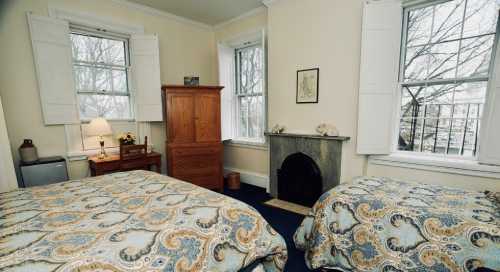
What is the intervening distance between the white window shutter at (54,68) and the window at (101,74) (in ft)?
0.55

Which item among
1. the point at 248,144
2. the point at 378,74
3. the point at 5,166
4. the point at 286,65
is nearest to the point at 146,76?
the point at 5,166

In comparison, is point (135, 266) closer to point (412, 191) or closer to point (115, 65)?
point (412, 191)

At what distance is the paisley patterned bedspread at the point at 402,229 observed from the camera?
130cm

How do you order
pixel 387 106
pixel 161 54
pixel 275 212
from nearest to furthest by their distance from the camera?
pixel 387 106
pixel 275 212
pixel 161 54

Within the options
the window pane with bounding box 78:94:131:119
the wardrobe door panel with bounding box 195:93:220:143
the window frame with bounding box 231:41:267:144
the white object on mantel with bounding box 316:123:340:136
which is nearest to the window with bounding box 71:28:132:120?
the window pane with bounding box 78:94:131:119

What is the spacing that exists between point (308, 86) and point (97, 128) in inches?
117

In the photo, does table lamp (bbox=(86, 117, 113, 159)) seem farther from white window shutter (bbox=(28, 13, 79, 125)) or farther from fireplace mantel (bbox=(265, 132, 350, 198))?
fireplace mantel (bbox=(265, 132, 350, 198))

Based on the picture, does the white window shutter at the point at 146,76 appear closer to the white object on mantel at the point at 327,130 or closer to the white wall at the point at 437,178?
the white object on mantel at the point at 327,130

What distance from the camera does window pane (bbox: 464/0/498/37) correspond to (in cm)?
210

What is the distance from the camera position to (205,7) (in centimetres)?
361

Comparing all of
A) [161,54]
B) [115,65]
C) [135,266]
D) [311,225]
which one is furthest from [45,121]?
[311,225]

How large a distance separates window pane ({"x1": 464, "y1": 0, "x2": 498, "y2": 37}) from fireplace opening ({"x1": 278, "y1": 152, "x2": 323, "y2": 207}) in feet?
7.12

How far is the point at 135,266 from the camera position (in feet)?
2.90

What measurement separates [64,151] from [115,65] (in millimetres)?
1444
